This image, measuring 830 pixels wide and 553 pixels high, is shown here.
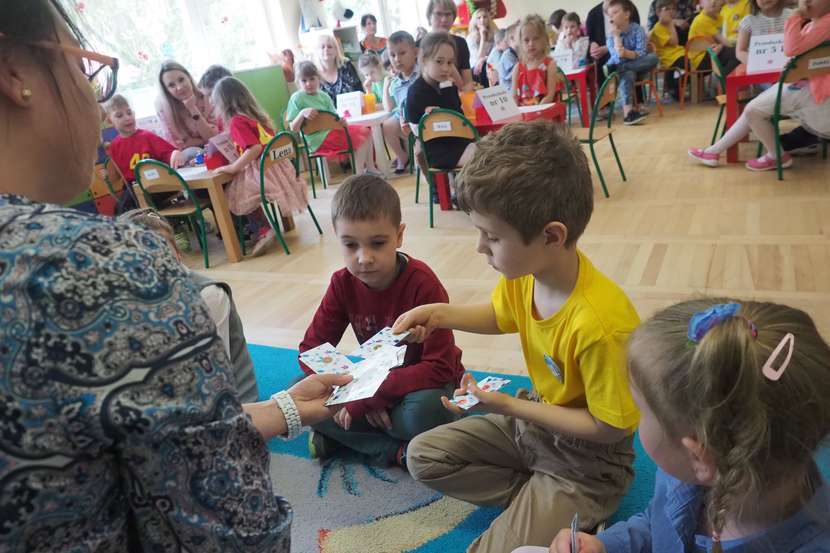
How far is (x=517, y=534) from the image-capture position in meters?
1.37

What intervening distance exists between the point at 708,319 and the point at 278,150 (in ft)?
12.7

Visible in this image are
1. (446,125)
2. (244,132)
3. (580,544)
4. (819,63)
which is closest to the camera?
(580,544)

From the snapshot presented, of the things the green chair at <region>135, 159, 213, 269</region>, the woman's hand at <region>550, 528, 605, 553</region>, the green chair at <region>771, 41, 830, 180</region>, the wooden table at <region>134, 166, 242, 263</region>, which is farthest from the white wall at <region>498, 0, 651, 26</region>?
the woman's hand at <region>550, 528, 605, 553</region>

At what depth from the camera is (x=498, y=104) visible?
4.19 m

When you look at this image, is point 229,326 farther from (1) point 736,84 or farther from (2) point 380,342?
(1) point 736,84

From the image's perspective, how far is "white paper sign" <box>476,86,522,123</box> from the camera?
4.13 meters

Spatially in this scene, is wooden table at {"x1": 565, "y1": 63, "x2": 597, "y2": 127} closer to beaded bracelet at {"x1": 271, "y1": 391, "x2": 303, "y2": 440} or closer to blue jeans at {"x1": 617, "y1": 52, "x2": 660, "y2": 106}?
blue jeans at {"x1": 617, "y1": 52, "x2": 660, "y2": 106}

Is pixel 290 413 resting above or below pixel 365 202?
below

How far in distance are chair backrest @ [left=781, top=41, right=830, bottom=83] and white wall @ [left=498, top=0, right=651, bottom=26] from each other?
24.1ft

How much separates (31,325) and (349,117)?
6059 mm

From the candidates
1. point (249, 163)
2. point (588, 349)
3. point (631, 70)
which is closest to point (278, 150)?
point (249, 163)

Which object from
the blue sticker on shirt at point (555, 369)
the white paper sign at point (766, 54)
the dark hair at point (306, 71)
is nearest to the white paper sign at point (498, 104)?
the white paper sign at point (766, 54)

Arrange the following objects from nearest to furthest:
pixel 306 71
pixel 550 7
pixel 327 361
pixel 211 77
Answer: pixel 327 361, pixel 211 77, pixel 306 71, pixel 550 7

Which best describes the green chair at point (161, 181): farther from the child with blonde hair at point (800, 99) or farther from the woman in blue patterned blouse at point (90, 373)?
the child with blonde hair at point (800, 99)
